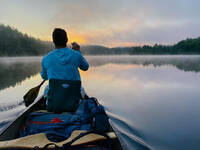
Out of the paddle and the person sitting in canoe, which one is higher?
the person sitting in canoe

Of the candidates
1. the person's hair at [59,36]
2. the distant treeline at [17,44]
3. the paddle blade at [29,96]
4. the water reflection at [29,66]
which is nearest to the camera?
the person's hair at [59,36]

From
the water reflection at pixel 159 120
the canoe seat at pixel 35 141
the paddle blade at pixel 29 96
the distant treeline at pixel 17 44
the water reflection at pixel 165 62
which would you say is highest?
the distant treeline at pixel 17 44

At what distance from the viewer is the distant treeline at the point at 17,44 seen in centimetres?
8238

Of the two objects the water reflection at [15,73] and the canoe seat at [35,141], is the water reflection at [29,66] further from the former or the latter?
the canoe seat at [35,141]

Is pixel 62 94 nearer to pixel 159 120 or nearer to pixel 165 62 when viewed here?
pixel 159 120

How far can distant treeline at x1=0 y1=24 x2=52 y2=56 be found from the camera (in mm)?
82375

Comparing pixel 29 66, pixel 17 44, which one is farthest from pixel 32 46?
pixel 29 66

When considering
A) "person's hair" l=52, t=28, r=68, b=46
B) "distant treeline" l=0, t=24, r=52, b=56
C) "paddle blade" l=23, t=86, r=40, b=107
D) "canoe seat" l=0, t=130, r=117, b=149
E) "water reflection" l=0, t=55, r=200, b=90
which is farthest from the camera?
"distant treeline" l=0, t=24, r=52, b=56

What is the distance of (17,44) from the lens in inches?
3319

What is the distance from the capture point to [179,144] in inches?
135

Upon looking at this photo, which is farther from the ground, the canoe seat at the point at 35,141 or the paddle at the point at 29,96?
the paddle at the point at 29,96

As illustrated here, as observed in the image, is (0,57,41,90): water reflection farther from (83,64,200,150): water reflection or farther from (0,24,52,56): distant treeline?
(0,24,52,56): distant treeline

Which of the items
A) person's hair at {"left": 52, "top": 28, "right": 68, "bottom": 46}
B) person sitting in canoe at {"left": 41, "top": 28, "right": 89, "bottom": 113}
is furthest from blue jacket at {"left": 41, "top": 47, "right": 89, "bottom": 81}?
person's hair at {"left": 52, "top": 28, "right": 68, "bottom": 46}

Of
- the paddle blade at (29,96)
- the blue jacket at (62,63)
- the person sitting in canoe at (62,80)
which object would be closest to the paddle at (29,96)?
the paddle blade at (29,96)
